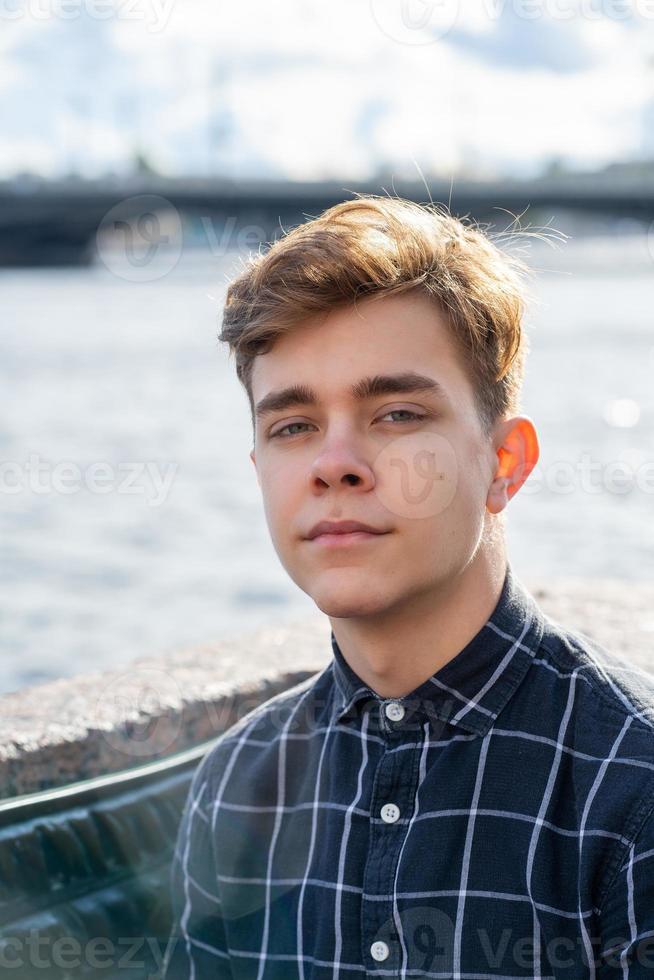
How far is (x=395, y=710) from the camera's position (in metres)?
1.85

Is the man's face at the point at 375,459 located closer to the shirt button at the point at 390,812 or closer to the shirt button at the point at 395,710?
the shirt button at the point at 395,710

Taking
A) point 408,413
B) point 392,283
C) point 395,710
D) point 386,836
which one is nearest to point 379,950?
point 386,836

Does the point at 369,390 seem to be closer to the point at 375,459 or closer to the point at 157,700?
the point at 375,459

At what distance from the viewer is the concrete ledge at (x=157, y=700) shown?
2492 mm

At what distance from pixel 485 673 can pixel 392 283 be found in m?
0.62

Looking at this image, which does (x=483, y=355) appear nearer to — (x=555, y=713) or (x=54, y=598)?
(x=555, y=713)

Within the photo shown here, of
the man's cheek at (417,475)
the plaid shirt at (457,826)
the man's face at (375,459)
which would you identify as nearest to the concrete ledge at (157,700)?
the plaid shirt at (457,826)

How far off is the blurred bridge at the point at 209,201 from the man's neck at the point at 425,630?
117 feet

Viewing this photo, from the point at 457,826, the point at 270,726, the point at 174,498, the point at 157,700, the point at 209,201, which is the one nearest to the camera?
the point at 457,826

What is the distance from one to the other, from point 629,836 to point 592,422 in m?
11.0

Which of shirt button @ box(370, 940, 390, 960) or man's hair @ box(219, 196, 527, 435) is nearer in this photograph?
shirt button @ box(370, 940, 390, 960)

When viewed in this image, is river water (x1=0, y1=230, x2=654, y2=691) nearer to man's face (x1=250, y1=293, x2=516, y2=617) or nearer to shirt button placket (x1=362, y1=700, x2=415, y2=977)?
man's face (x1=250, y1=293, x2=516, y2=617)

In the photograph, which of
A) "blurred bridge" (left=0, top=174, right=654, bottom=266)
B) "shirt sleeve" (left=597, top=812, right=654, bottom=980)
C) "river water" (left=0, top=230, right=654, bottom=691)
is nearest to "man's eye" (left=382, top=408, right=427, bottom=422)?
"river water" (left=0, top=230, right=654, bottom=691)

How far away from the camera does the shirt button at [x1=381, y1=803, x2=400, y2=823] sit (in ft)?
5.88
